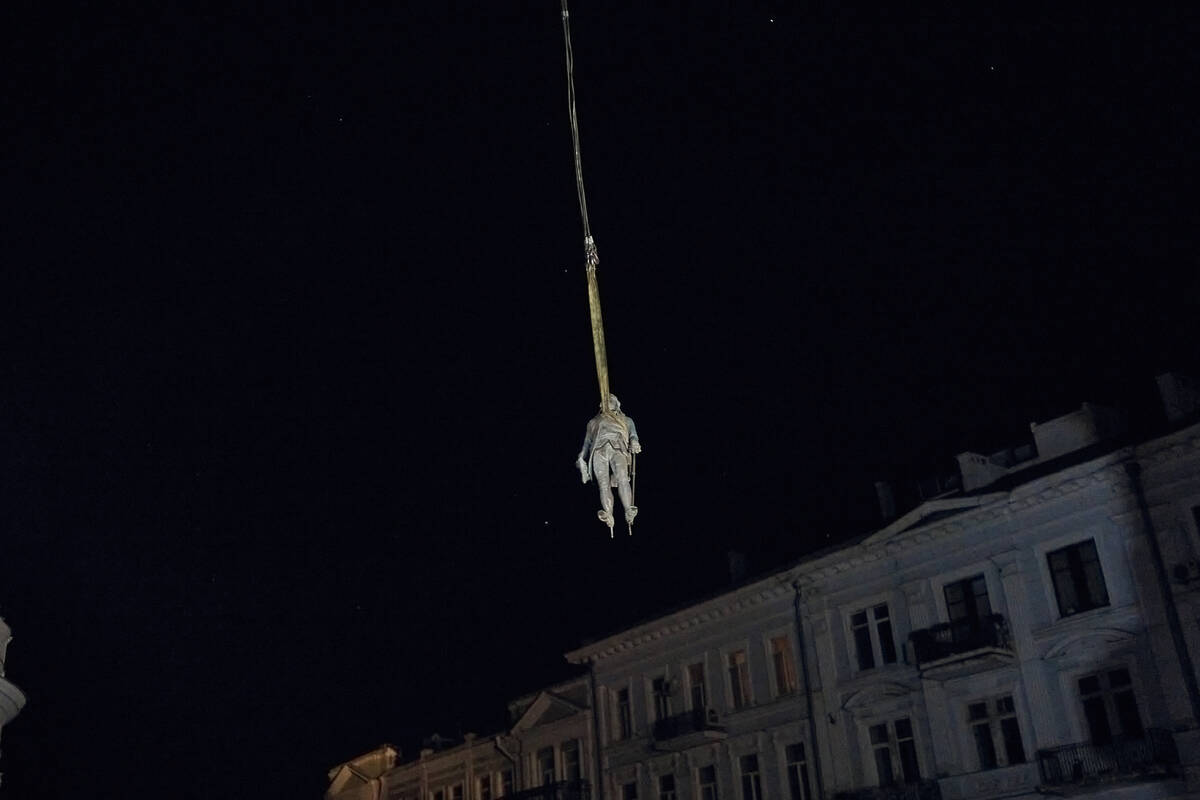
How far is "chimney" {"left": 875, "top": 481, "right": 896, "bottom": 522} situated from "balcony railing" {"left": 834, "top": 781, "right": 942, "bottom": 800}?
24.3ft

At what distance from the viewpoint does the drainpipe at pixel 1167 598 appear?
24594 mm

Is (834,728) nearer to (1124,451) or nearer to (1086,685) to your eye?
(1086,685)

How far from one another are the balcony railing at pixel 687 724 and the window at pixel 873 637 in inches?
204

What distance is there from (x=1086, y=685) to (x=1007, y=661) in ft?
6.18

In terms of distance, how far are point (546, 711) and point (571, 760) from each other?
1.91 m

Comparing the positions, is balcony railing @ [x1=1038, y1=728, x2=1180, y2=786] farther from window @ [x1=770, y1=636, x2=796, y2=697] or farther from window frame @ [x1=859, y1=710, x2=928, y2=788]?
window @ [x1=770, y1=636, x2=796, y2=697]

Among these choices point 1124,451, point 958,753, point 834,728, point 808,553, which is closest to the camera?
point 1124,451

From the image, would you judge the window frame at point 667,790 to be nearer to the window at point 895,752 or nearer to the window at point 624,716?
the window at point 624,716

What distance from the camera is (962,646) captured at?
28281mm

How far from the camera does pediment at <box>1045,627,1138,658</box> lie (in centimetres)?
2600

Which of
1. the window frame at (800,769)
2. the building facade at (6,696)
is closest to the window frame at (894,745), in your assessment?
the window frame at (800,769)

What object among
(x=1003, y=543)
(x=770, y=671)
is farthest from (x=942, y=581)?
(x=770, y=671)

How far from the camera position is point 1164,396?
27125 millimetres

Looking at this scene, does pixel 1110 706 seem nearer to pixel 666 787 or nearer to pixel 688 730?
pixel 688 730
